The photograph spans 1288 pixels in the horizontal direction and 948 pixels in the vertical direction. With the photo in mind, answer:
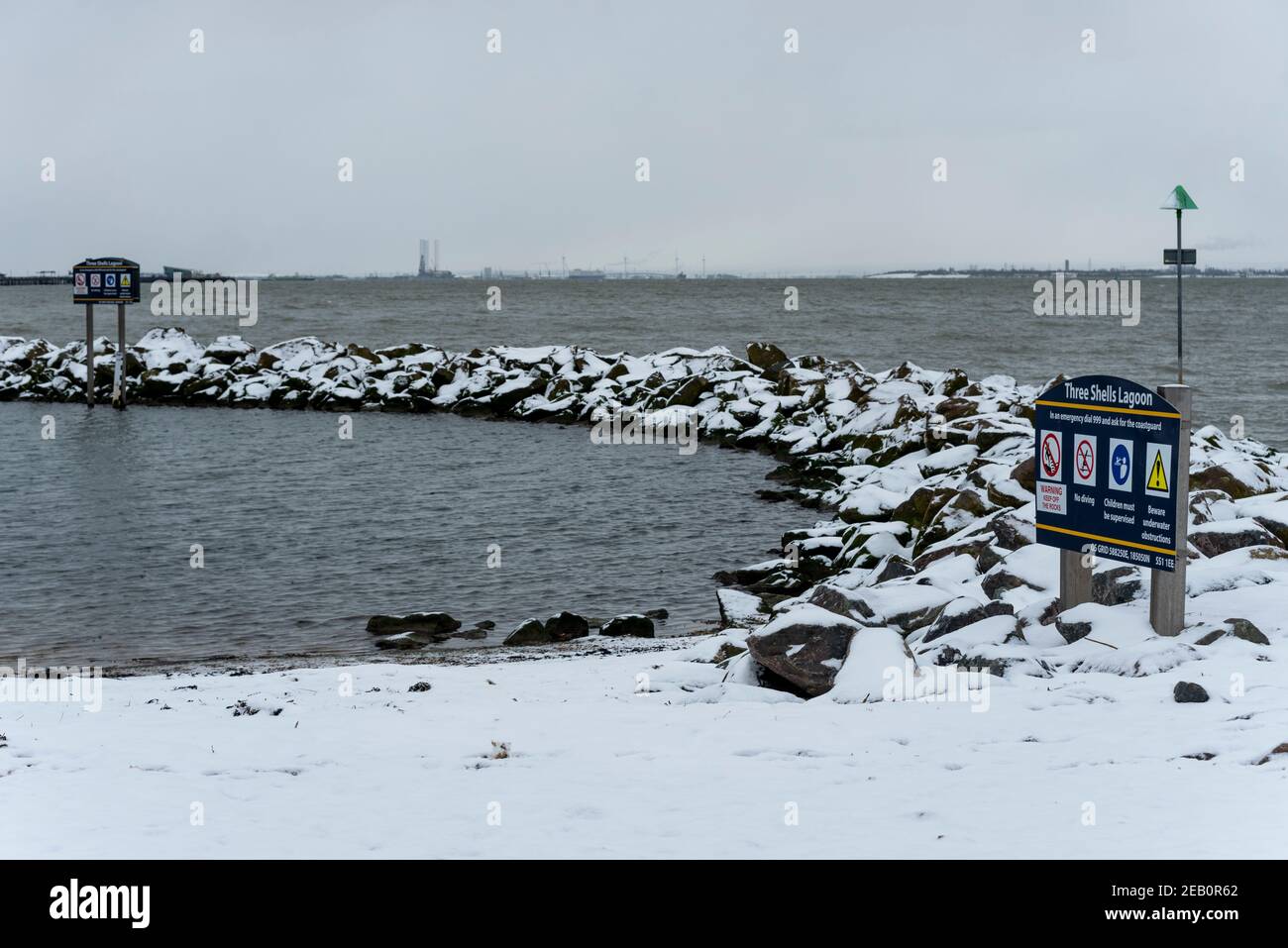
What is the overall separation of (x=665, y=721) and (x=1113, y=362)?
52.7 m

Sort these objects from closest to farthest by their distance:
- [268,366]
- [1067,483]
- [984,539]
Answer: [1067,483], [984,539], [268,366]

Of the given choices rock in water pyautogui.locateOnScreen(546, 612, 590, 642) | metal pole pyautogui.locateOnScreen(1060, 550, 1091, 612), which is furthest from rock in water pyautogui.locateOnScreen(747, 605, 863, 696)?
rock in water pyautogui.locateOnScreen(546, 612, 590, 642)

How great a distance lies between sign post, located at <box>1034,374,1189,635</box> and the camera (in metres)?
9.61

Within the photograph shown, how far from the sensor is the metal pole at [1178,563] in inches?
374

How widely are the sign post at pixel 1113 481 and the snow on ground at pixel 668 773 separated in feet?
2.84

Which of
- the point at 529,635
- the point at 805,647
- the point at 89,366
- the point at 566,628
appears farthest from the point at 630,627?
the point at 89,366

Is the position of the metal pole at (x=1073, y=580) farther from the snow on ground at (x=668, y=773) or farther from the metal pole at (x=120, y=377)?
the metal pole at (x=120, y=377)

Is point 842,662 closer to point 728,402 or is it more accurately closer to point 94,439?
point 728,402

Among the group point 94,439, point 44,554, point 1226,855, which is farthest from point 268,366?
point 1226,855

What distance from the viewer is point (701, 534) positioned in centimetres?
2159

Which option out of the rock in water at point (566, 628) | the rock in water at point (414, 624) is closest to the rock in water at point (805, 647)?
the rock in water at point (566, 628)

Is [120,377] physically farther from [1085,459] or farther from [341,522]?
[1085,459]

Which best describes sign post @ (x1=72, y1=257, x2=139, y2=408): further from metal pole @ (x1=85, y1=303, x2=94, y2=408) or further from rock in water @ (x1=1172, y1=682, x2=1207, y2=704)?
rock in water @ (x1=1172, y1=682, x2=1207, y2=704)
